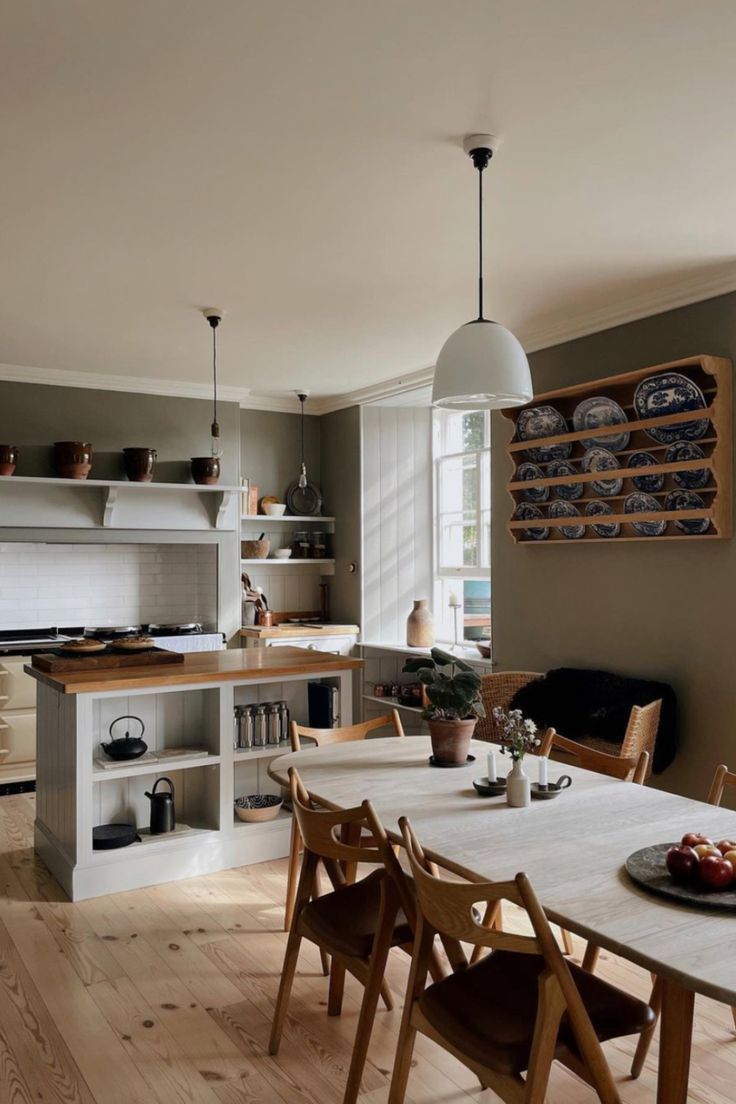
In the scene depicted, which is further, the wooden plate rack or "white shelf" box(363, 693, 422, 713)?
"white shelf" box(363, 693, 422, 713)

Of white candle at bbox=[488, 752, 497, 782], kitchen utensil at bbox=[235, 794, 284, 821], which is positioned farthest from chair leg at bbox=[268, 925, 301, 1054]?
kitchen utensil at bbox=[235, 794, 284, 821]

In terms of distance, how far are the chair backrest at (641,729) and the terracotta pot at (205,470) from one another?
3.30m

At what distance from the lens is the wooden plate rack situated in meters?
3.77

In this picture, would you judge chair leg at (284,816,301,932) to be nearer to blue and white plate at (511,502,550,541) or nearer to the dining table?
the dining table

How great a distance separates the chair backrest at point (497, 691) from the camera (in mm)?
4645

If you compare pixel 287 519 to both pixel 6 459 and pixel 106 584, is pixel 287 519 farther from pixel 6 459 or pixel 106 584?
pixel 6 459

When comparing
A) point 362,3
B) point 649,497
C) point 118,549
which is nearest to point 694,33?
point 362,3

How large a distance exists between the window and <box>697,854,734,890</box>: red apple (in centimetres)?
407

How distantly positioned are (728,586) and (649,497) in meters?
0.53

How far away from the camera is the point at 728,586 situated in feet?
12.6

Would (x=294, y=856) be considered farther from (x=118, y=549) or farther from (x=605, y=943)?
(x=118, y=549)

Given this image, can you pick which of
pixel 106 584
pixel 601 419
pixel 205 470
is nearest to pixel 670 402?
pixel 601 419

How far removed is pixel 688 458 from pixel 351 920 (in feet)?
8.10

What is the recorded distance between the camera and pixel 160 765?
151 inches
